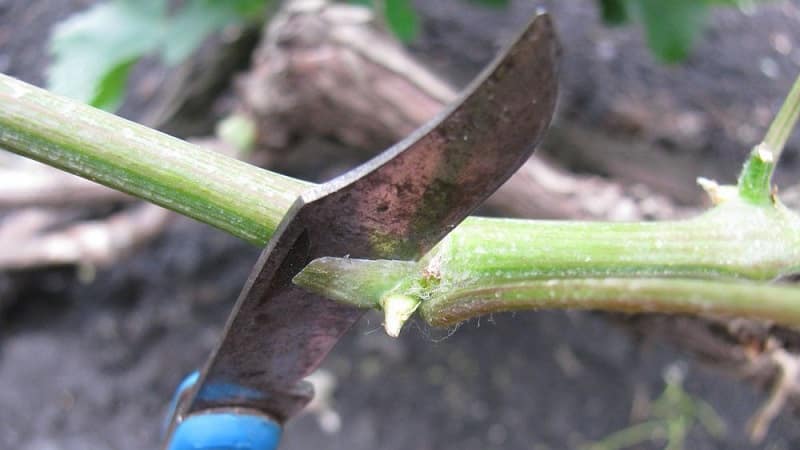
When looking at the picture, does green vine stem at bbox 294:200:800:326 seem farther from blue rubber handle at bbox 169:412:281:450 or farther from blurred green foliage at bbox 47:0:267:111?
blurred green foliage at bbox 47:0:267:111

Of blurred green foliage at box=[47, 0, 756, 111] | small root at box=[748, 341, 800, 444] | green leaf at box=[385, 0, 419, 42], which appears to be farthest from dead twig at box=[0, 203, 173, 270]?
small root at box=[748, 341, 800, 444]

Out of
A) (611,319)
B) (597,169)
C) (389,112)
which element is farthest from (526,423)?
(389,112)

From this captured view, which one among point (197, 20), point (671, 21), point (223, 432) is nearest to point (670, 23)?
point (671, 21)

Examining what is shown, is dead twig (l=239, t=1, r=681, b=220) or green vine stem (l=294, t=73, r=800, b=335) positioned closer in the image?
green vine stem (l=294, t=73, r=800, b=335)

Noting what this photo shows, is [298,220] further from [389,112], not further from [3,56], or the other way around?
[3,56]

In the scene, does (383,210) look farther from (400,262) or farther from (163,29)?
(163,29)
